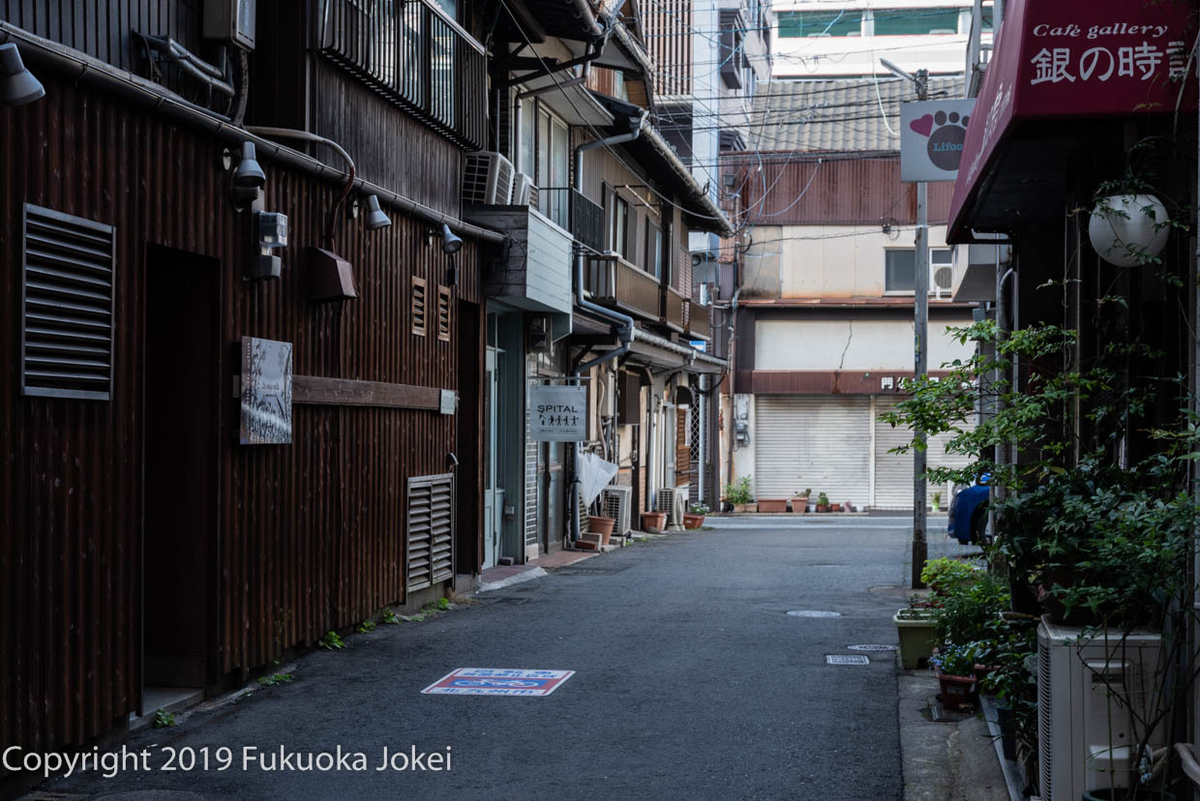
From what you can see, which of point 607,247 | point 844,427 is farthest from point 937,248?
point 607,247

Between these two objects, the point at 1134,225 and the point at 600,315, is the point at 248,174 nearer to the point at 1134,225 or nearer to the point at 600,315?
the point at 1134,225

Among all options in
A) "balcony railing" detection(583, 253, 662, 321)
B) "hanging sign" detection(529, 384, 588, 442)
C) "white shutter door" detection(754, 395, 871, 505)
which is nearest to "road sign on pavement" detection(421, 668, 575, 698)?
"hanging sign" detection(529, 384, 588, 442)

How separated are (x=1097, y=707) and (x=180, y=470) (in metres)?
6.15

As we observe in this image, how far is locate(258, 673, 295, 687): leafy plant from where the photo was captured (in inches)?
382

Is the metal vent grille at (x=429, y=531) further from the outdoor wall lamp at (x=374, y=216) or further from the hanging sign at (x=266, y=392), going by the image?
the hanging sign at (x=266, y=392)

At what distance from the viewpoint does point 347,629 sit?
11812 millimetres

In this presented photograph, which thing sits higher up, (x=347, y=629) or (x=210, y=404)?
(x=210, y=404)

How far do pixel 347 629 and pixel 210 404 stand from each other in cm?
324

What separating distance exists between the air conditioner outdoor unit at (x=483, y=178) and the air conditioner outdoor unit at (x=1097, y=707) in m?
11.3

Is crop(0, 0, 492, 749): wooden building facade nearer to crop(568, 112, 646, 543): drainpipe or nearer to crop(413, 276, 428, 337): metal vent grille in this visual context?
crop(413, 276, 428, 337): metal vent grille

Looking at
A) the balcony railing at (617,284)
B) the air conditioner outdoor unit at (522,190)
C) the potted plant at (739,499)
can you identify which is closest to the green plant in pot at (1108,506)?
the air conditioner outdoor unit at (522,190)

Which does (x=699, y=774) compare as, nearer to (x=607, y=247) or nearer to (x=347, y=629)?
(x=347, y=629)

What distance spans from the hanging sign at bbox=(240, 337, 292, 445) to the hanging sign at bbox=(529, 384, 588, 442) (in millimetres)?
9150

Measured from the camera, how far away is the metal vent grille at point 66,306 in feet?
22.5
